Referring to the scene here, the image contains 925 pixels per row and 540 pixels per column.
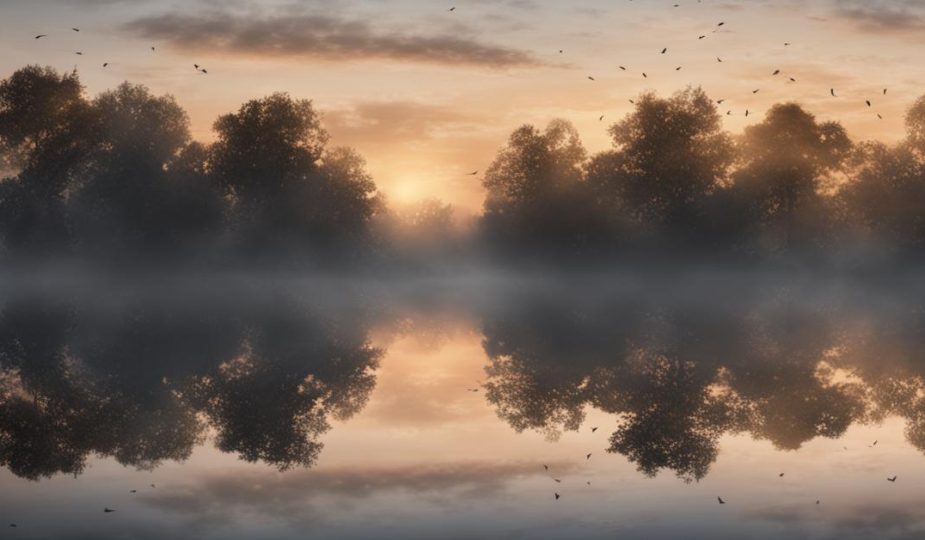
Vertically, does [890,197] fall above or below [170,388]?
above

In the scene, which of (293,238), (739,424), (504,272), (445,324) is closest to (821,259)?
(504,272)

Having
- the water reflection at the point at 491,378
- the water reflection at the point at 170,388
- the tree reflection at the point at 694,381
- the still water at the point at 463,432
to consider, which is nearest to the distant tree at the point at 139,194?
the water reflection at the point at 491,378

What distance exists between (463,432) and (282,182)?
86.1 metres

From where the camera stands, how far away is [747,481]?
1942cm

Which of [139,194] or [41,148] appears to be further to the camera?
[41,148]

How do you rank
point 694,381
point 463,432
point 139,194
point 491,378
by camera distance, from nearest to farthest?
point 463,432 < point 694,381 < point 491,378 < point 139,194

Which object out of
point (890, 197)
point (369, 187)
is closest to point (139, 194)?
point (369, 187)

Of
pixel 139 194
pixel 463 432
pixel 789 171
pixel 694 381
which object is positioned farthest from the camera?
pixel 789 171

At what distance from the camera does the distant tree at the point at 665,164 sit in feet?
348

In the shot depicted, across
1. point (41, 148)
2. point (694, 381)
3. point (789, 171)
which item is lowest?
point (694, 381)

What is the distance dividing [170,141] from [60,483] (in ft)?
301

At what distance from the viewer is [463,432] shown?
81.5ft

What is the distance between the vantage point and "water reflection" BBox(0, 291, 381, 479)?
22.3 meters

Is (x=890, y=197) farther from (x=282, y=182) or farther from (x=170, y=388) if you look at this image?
(x=170, y=388)
